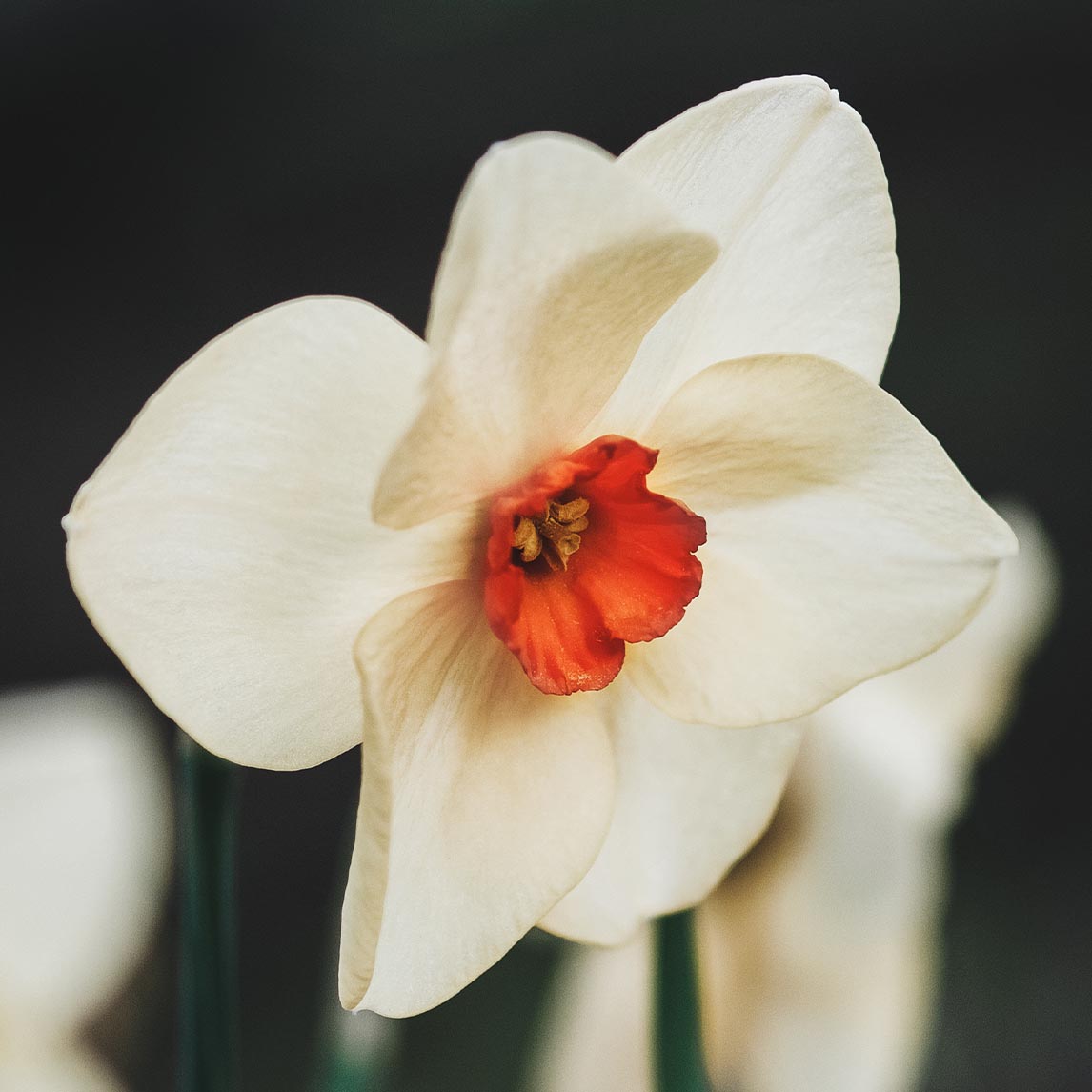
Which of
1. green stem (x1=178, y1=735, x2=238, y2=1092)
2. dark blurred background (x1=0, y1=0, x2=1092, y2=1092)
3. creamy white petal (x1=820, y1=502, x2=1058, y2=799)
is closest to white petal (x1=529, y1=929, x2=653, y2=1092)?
creamy white petal (x1=820, y1=502, x2=1058, y2=799)

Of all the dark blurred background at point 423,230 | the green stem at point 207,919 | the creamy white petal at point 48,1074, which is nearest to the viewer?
the green stem at point 207,919

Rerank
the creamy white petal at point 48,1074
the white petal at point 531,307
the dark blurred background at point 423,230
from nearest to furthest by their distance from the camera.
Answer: the white petal at point 531,307 < the creamy white petal at point 48,1074 < the dark blurred background at point 423,230

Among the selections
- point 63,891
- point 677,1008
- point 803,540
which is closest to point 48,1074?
point 63,891

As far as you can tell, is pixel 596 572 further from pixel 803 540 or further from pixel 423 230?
pixel 423 230

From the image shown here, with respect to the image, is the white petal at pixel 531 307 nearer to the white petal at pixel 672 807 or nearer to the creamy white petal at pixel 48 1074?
the white petal at pixel 672 807

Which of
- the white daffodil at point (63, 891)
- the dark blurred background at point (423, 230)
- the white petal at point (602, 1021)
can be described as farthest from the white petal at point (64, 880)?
the dark blurred background at point (423, 230)

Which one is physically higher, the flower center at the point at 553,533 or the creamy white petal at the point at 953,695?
the flower center at the point at 553,533
